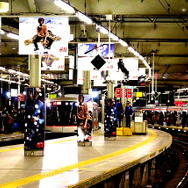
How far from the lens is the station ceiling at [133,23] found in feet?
58.6

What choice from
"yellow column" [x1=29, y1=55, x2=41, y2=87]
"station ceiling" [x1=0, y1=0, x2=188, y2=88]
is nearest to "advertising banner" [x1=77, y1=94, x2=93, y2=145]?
"station ceiling" [x1=0, y1=0, x2=188, y2=88]

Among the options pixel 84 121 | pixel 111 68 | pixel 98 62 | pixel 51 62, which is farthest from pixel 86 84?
pixel 98 62

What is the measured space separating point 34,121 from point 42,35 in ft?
8.24

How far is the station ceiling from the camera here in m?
17.9

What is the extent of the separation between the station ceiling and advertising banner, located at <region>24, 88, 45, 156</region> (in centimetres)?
232

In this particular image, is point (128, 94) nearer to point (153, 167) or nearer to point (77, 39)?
point (77, 39)

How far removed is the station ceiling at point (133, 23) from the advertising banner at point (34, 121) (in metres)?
2.32

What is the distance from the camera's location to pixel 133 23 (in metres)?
24.2

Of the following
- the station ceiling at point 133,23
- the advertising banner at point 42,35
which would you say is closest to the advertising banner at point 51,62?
the station ceiling at point 133,23

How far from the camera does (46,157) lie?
15.4 metres

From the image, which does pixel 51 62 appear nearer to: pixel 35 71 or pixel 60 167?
pixel 35 71

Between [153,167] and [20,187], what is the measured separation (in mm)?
11181

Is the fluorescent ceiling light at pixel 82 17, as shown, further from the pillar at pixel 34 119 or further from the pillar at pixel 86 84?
the pillar at pixel 86 84

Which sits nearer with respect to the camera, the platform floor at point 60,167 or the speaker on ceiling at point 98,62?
the platform floor at point 60,167
